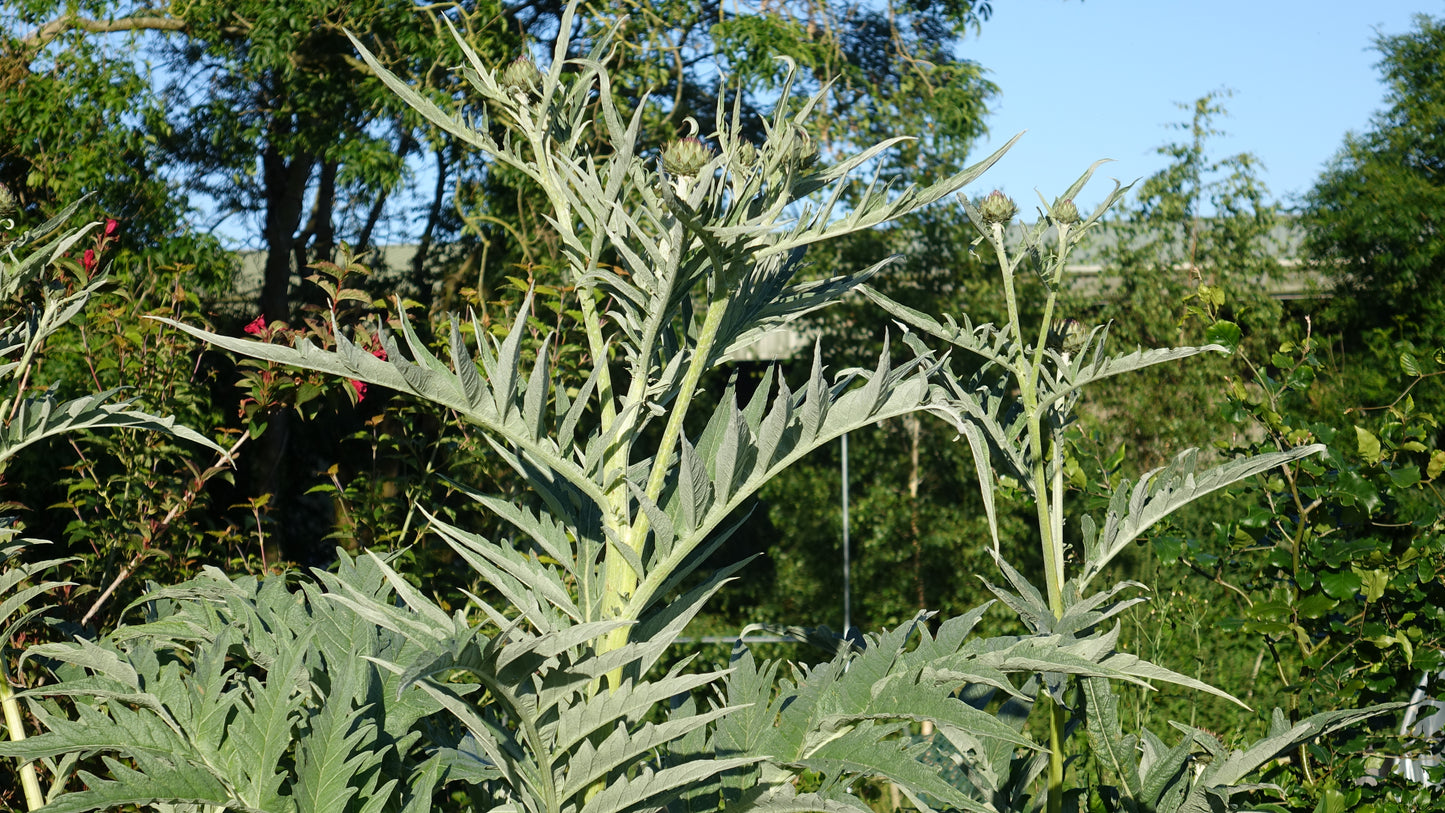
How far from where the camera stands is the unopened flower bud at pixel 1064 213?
196 cm

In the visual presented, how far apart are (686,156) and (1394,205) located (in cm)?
722

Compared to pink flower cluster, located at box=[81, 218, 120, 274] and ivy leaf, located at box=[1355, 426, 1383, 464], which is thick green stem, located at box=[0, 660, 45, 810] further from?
ivy leaf, located at box=[1355, 426, 1383, 464]

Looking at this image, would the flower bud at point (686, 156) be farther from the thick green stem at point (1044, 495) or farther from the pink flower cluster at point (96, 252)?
the pink flower cluster at point (96, 252)

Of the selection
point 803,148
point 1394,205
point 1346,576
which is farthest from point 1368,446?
point 1394,205

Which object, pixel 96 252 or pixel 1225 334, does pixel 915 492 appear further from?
pixel 96 252

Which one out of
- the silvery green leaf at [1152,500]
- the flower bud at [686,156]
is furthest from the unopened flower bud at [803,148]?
the silvery green leaf at [1152,500]

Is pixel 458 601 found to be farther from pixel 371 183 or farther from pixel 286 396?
pixel 371 183

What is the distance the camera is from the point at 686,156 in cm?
142

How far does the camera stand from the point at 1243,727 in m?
4.26

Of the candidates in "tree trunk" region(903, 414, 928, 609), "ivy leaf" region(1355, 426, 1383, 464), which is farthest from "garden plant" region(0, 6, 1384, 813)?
"tree trunk" region(903, 414, 928, 609)

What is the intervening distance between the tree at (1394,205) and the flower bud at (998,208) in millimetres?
6029

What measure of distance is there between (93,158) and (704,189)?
4314 millimetres

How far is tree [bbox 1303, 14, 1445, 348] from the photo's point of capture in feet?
23.1

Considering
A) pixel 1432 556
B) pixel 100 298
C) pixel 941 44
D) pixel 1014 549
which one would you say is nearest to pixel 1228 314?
pixel 1014 549
